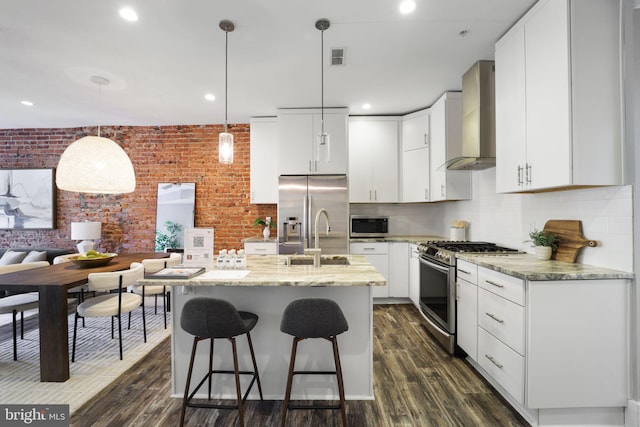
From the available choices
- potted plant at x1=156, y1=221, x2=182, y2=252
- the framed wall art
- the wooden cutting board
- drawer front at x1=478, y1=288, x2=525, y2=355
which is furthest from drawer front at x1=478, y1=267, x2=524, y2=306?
the framed wall art

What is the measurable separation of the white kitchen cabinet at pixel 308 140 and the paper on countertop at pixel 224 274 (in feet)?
7.70

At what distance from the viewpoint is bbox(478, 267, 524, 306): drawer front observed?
1.91 m

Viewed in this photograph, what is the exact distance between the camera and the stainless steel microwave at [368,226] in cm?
443

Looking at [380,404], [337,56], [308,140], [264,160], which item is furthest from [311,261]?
[264,160]

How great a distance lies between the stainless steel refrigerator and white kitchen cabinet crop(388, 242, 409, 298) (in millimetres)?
667

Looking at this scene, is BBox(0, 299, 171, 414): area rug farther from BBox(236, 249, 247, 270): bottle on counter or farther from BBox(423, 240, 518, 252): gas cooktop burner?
BBox(423, 240, 518, 252): gas cooktop burner

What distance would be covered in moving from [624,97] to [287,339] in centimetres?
261

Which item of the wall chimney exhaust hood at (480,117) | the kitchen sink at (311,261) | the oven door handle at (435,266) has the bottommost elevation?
the oven door handle at (435,266)

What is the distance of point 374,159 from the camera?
14.6ft

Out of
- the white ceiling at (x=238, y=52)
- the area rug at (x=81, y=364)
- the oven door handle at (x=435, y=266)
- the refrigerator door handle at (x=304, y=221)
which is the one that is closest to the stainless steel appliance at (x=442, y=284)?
the oven door handle at (x=435, y=266)

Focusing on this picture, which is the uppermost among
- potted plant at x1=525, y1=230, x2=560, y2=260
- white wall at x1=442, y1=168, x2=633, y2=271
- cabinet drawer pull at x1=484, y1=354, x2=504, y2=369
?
white wall at x1=442, y1=168, x2=633, y2=271

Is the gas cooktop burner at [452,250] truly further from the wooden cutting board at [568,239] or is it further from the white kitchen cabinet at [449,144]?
the white kitchen cabinet at [449,144]

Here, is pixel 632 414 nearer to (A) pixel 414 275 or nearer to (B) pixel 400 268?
(A) pixel 414 275

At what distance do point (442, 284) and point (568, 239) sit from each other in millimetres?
1070
